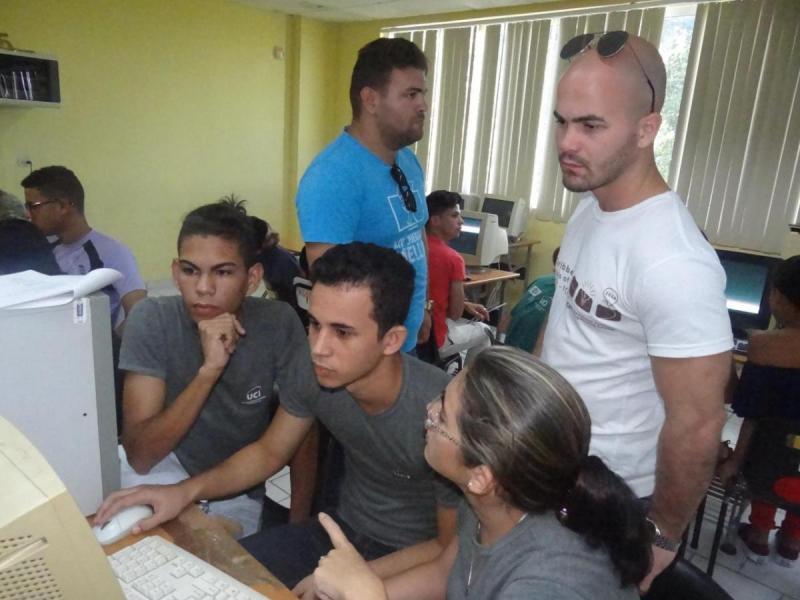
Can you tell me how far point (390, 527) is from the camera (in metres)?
1.33

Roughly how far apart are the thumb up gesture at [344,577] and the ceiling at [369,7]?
507cm

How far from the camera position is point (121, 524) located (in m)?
0.99

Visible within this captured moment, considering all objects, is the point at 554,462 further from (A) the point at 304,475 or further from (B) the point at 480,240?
(B) the point at 480,240

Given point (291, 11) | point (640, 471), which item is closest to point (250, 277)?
point (640, 471)

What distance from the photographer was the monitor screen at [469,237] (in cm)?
445

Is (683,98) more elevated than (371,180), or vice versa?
(683,98)

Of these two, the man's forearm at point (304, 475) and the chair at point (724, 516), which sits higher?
the man's forearm at point (304, 475)

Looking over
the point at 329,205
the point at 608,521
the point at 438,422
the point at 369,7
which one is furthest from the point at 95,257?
the point at 369,7

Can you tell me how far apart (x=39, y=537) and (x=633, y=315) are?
97cm

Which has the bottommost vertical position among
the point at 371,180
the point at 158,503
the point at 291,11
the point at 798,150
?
the point at 158,503

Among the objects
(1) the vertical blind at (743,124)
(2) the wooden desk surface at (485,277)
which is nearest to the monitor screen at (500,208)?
(2) the wooden desk surface at (485,277)

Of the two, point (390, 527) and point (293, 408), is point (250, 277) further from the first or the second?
point (390, 527)

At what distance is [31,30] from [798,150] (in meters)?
5.62

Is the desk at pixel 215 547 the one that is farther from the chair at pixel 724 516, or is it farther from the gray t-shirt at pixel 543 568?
the chair at pixel 724 516
